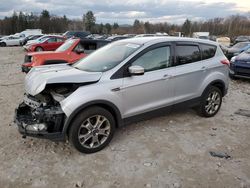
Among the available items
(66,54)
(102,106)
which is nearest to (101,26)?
(66,54)

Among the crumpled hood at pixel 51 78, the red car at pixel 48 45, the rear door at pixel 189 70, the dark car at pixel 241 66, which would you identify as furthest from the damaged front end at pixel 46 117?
the red car at pixel 48 45

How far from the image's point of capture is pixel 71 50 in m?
8.84

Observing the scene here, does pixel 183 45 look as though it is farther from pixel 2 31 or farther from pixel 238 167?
pixel 2 31

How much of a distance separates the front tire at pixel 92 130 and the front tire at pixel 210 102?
7.29 ft

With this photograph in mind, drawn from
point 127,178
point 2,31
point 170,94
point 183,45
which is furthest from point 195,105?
point 2,31

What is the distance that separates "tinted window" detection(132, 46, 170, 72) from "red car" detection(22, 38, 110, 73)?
456 cm

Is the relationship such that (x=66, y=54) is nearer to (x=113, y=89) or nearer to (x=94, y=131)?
(x=113, y=89)

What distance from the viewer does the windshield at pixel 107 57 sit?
4.01 meters

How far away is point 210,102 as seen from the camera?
5.17 m

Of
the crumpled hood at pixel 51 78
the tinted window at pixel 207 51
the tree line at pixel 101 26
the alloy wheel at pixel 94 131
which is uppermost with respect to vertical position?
the tree line at pixel 101 26

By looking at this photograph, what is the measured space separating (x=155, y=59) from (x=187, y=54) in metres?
0.84

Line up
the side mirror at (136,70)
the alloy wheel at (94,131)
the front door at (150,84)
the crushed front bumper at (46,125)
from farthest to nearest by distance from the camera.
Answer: the front door at (150,84), the side mirror at (136,70), the alloy wheel at (94,131), the crushed front bumper at (46,125)

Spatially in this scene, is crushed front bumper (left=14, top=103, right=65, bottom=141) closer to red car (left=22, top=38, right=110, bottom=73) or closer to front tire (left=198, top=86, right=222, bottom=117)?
front tire (left=198, top=86, right=222, bottom=117)

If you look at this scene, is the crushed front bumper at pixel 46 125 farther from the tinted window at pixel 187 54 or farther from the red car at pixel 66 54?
the red car at pixel 66 54
